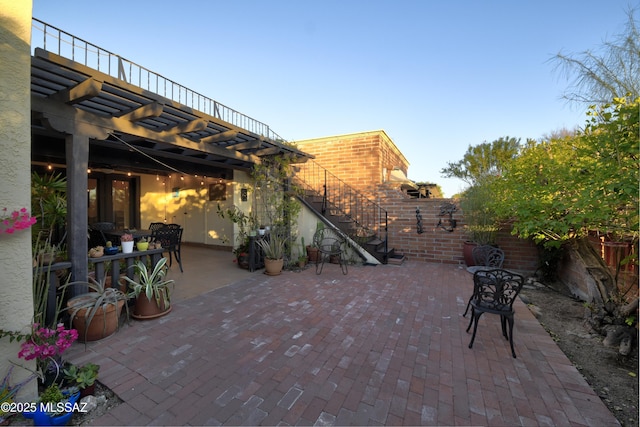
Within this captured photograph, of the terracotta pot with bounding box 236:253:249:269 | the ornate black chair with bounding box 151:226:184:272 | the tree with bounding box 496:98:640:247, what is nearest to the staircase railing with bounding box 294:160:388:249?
the terracotta pot with bounding box 236:253:249:269

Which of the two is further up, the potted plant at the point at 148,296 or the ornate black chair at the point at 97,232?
the ornate black chair at the point at 97,232

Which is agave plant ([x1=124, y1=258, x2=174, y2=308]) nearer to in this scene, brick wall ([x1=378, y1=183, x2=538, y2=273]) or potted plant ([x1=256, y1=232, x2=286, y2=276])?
potted plant ([x1=256, y1=232, x2=286, y2=276])

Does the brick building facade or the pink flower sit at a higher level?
the brick building facade

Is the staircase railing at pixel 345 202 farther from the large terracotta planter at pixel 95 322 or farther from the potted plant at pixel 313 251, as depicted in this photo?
the large terracotta planter at pixel 95 322

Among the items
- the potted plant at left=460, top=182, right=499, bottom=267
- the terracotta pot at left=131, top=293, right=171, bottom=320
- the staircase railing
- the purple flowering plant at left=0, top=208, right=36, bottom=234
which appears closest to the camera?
the purple flowering plant at left=0, top=208, right=36, bottom=234

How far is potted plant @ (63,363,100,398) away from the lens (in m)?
1.92

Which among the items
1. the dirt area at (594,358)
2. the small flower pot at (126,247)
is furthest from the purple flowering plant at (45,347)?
the dirt area at (594,358)

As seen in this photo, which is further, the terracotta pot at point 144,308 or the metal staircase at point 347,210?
the metal staircase at point 347,210

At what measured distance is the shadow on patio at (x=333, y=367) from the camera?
1815mm

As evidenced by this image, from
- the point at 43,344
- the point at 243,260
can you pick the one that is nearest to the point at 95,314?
the point at 43,344

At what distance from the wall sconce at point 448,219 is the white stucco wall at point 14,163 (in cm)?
756

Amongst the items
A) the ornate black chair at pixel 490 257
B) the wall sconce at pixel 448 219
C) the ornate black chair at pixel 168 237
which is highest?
the wall sconce at pixel 448 219

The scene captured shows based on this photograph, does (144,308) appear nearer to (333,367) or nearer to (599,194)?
(333,367)

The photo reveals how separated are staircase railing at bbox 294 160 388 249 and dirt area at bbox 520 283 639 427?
157 inches
